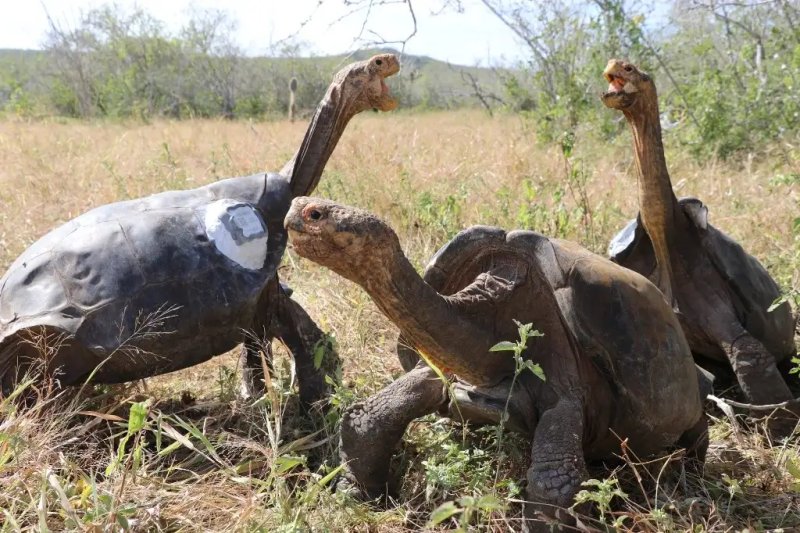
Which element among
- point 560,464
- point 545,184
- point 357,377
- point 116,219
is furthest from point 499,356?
point 545,184

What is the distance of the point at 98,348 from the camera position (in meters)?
2.57

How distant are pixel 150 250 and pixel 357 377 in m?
1.05

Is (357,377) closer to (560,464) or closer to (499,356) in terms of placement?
(499,356)

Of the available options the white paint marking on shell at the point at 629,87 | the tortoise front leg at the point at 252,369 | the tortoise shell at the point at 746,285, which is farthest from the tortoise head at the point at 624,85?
the tortoise front leg at the point at 252,369

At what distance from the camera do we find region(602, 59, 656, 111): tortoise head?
2.75 metres

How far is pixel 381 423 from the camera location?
2246 mm

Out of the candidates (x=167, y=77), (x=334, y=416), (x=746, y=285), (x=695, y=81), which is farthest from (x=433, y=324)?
(x=167, y=77)

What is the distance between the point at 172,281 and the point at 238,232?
1.12ft

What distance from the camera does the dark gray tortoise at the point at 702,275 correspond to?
2.88 meters

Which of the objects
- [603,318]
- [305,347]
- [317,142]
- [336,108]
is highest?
[336,108]

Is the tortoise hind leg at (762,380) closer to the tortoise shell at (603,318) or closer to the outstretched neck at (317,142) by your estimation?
the tortoise shell at (603,318)

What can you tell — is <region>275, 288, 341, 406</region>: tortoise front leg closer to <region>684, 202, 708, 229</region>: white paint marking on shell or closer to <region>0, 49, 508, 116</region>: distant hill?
<region>684, 202, 708, 229</region>: white paint marking on shell

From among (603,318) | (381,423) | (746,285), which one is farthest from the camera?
(746,285)

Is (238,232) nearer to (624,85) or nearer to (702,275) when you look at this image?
(624,85)
